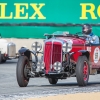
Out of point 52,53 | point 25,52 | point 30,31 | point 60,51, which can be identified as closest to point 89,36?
point 60,51

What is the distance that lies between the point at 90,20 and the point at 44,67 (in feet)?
73.2

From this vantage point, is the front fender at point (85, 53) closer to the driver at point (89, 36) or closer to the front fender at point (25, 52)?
the driver at point (89, 36)

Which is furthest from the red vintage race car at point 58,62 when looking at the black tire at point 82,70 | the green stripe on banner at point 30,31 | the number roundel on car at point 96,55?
the green stripe on banner at point 30,31

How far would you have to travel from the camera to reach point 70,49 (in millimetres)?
16719

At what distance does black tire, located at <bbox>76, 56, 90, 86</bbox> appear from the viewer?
16344 millimetres

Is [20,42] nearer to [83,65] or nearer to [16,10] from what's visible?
[16,10]

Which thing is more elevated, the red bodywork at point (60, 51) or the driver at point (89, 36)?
the driver at point (89, 36)

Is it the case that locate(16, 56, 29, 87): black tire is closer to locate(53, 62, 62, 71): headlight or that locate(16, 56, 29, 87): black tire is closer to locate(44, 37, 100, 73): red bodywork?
locate(44, 37, 100, 73): red bodywork

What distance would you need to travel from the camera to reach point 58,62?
54.7 ft

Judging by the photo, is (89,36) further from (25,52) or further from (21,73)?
(21,73)

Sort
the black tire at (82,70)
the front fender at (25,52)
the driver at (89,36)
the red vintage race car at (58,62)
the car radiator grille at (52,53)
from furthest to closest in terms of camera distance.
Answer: the driver at (89,36) < the front fender at (25,52) < the car radiator grille at (52,53) < the red vintage race car at (58,62) < the black tire at (82,70)

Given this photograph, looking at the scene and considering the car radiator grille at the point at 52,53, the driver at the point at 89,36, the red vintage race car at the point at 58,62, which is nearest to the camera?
the red vintage race car at the point at 58,62

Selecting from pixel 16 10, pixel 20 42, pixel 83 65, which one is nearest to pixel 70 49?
pixel 83 65

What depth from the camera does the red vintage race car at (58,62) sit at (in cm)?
1658
